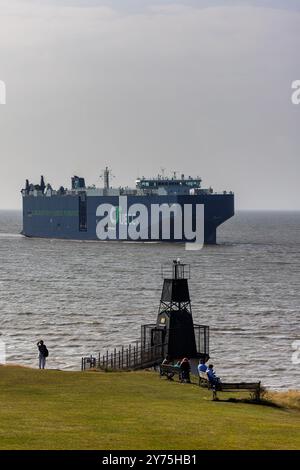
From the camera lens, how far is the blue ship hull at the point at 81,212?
374ft

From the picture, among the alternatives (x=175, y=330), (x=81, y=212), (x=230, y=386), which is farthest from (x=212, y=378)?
(x=81, y=212)

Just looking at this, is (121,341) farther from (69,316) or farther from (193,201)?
(193,201)

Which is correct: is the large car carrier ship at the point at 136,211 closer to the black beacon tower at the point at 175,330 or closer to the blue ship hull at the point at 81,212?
the blue ship hull at the point at 81,212

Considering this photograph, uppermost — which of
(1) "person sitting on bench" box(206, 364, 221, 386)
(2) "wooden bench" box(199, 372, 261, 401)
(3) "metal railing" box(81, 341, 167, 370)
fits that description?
(1) "person sitting on bench" box(206, 364, 221, 386)

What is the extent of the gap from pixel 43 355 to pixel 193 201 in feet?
286

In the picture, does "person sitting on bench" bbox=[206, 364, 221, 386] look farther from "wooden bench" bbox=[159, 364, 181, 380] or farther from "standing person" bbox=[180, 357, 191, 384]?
"wooden bench" bbox=[159, 364, 181, 380]

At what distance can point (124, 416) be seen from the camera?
18.3 m

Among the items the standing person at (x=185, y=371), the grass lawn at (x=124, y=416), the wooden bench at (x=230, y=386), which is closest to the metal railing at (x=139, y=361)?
the grass lawn at (x=124, y=416)

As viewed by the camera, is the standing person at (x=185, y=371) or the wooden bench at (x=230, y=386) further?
the standing person at (x=185, y=371)

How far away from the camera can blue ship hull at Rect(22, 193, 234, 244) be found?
114125 millimetres

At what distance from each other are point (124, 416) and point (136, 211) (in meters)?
101

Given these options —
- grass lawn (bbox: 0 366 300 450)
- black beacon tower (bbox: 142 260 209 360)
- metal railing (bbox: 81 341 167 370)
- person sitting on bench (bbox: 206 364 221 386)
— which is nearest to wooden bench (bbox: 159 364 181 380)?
grass lawn (bbox: 0 366 300 450)

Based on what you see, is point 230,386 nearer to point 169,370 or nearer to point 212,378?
point 212,378
